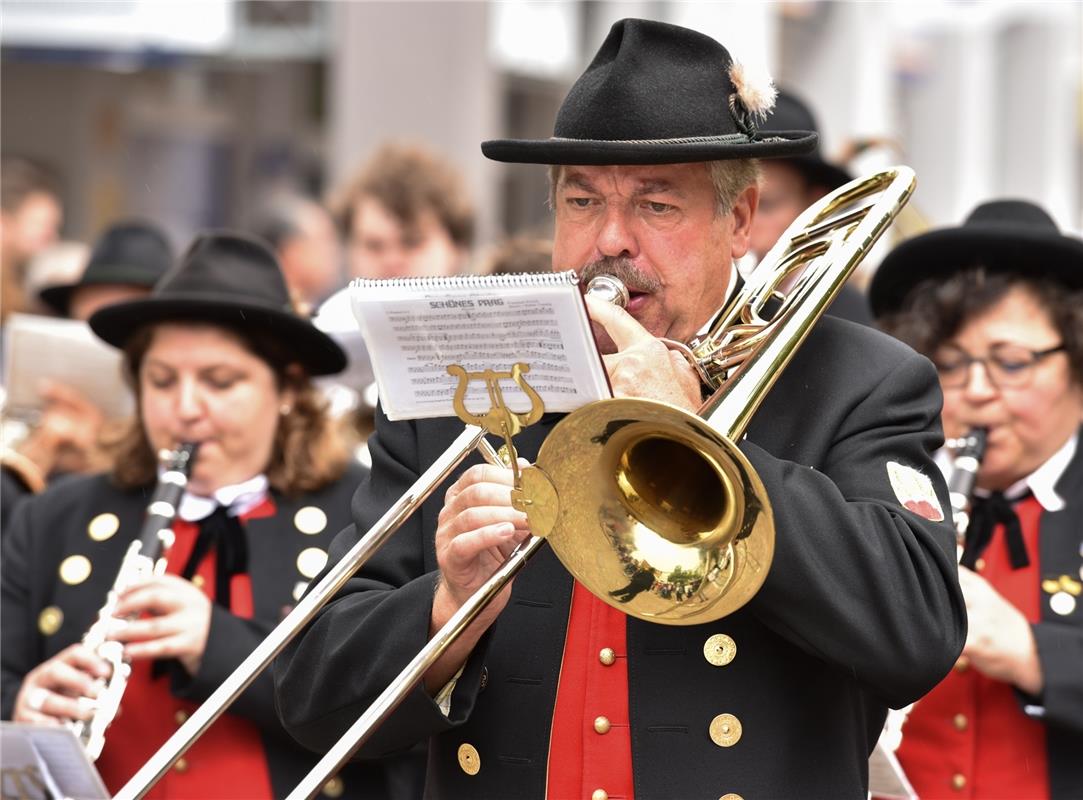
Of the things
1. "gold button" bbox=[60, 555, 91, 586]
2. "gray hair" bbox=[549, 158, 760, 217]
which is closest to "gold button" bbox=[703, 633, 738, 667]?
"gray hair" bbox=[549, 158, 760, 217]

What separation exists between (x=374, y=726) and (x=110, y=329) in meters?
2.22

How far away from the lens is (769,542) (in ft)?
9.18

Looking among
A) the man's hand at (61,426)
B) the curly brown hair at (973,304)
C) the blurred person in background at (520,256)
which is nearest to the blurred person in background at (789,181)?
the blurred person in background at (520,256)

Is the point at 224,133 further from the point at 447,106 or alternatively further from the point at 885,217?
the point at 885,217

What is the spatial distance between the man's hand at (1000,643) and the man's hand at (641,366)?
1.43 m

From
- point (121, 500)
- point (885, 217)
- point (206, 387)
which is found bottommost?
point (121, 500)

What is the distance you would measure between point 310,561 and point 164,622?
0.48 m

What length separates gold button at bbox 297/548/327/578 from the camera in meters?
4.67

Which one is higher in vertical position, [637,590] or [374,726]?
[637,590]

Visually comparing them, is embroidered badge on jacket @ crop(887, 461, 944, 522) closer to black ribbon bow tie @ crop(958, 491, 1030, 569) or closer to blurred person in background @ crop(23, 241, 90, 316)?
black ribbon bow tie @ crop(958, 491, 1030, 569)

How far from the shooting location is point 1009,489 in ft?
15.2

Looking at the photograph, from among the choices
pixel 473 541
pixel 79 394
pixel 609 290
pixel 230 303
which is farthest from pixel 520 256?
pixel 473 541

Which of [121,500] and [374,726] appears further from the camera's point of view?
[121,500]

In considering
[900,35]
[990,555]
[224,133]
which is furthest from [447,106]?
[900,35]
